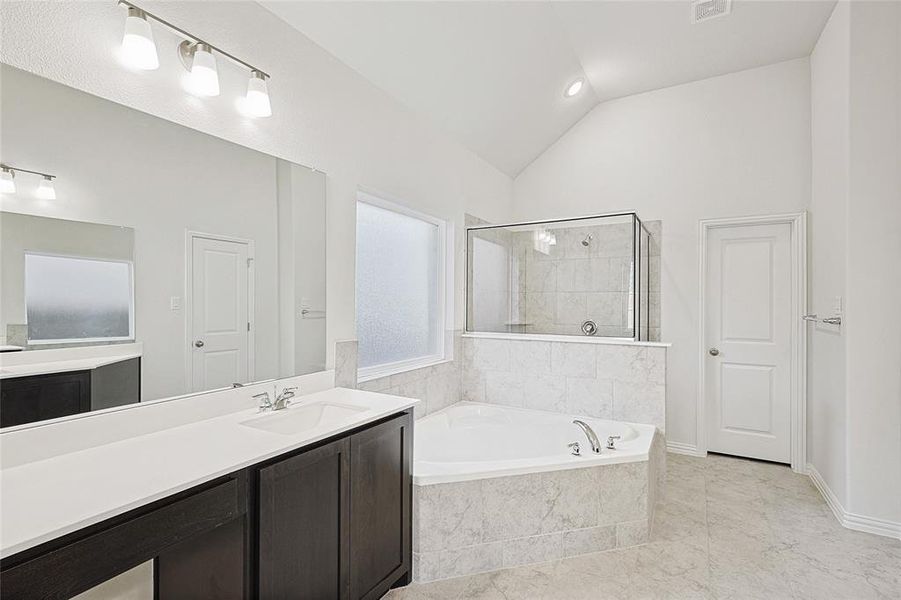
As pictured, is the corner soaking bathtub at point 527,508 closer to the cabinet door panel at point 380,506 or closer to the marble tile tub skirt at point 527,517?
the marble tile tub skirt at point 527,517

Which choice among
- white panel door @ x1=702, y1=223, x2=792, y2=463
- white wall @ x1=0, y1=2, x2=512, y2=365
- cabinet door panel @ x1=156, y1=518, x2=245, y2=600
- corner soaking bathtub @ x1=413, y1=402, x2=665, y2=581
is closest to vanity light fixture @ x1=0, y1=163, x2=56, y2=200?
white wall @ x1=0, y1=2, x2=512, y2=365

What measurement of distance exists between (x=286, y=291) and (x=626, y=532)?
7.05 feet

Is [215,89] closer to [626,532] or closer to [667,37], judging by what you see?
[626,532]

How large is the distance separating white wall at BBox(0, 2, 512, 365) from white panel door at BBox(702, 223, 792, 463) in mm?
2350

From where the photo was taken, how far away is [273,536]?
148 cm

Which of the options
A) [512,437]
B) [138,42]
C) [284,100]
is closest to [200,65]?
[138,42]

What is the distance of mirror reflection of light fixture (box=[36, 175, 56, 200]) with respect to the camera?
137 centimetres

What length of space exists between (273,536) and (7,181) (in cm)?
129

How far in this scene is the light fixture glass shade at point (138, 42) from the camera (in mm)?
1506

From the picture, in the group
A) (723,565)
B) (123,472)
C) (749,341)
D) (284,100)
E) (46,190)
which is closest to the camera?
(123,472)

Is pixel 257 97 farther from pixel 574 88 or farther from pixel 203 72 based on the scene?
pixel 574 88

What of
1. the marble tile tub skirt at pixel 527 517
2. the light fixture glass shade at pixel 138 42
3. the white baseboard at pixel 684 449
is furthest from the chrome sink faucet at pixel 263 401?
the white baseboard at pixel 684 449

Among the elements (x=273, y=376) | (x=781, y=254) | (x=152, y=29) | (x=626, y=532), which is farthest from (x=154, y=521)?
(x=781, y=254)

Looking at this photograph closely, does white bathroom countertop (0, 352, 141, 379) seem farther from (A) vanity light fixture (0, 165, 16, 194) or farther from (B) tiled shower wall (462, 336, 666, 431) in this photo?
(B) tiled shower wall (462, 336, 666, 431)
